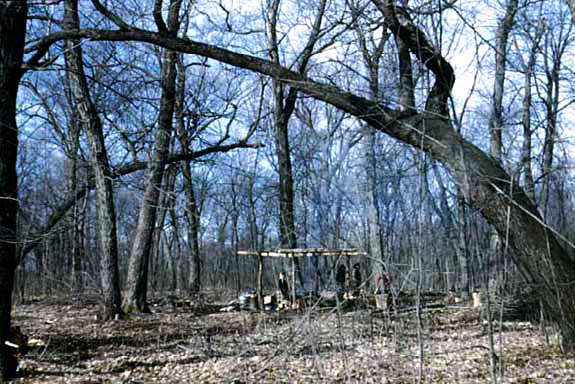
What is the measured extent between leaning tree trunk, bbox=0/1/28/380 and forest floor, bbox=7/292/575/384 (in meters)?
0.53

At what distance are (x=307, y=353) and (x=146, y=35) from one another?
3.59 metres

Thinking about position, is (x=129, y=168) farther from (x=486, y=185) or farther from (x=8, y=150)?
(x=486, y=185)

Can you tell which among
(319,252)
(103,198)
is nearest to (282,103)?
(103,198)

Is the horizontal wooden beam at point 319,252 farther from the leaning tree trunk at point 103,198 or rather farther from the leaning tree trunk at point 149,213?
the leaning tree trunk at point 103,198

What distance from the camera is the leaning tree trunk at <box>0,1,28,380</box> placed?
4914 millimetres

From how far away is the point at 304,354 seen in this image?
5.41m

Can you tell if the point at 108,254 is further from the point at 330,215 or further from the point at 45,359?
the point at 330,215

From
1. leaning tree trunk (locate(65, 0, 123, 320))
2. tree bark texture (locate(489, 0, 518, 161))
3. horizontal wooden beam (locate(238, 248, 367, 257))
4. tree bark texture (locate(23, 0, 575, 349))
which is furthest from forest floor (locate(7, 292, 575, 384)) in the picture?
tree bark texture (locate(489, 0, 518, 161))

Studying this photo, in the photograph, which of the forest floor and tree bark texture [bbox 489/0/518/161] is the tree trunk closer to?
tree bark texture [bbox 489/0/518/161]

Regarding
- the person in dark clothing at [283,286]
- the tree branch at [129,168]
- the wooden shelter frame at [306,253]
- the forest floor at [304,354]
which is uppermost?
the tree branch at [129,168]

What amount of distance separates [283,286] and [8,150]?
8131 mm

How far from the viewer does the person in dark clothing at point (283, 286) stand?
1206 centimetres

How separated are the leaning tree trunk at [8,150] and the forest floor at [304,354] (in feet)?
1.73

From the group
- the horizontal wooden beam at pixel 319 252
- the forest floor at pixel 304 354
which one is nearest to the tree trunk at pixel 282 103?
the horizontal wooden beam at pixel 319 252
